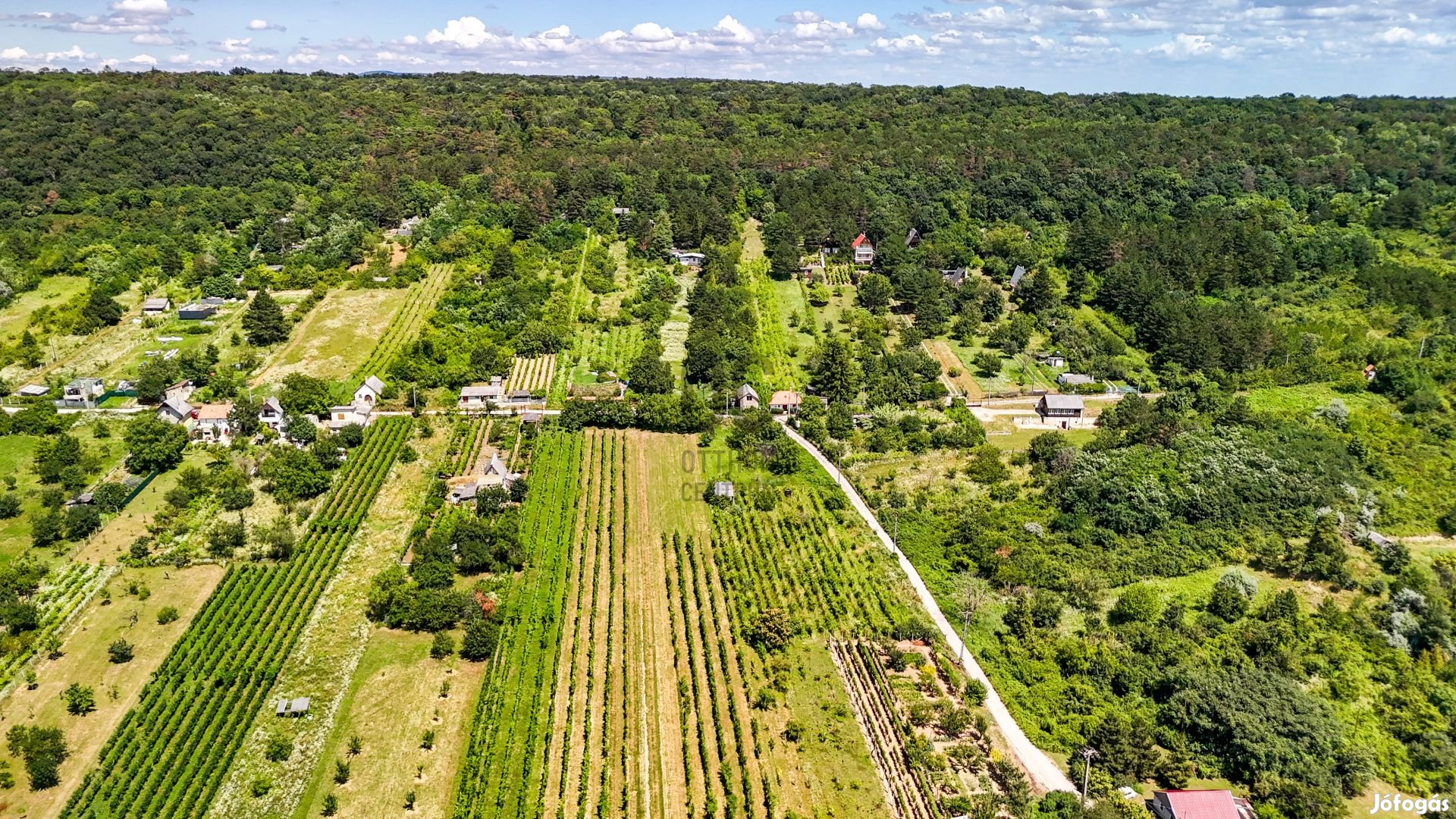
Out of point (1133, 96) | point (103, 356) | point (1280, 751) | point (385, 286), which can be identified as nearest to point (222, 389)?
point (103, 356)

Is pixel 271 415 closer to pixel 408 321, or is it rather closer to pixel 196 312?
pixel 408 321

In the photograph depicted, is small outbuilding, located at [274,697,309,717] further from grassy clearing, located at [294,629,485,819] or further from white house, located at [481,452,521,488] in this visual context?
white house, located at [481,452,521,488]

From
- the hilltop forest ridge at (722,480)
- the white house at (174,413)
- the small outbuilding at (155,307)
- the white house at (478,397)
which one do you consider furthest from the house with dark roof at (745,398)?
the small outbuilding at (155,307)

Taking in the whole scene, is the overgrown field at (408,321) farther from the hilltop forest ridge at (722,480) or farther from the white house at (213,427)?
the white house at (213,427)

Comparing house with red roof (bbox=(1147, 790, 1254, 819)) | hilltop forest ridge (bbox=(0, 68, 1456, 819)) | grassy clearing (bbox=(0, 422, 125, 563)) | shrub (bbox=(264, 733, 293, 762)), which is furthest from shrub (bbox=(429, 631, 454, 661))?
house with red roof (bbox=(1147, 790, 1254, 819))

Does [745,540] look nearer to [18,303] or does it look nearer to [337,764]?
[337,764]

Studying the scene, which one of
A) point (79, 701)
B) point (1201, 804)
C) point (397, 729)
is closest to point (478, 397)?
point (397, 729)
